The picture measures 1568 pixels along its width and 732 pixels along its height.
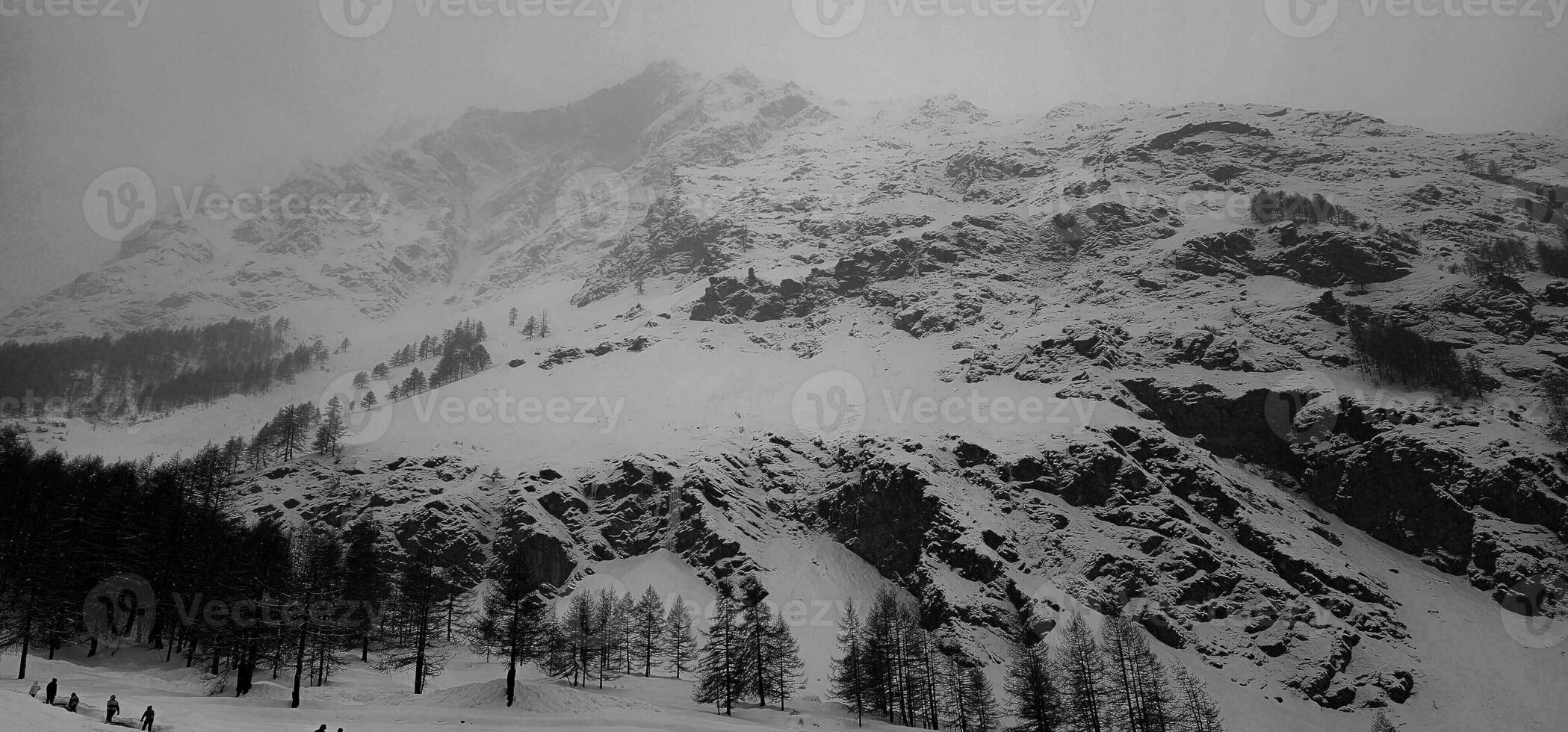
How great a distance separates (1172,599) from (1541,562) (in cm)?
3526

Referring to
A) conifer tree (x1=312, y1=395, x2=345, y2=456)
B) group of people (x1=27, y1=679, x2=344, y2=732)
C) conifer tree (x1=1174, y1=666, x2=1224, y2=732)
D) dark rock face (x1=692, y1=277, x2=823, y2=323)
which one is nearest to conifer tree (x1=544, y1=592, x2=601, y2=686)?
group of people (x1=27, y1=679, x2=344, y2=732)

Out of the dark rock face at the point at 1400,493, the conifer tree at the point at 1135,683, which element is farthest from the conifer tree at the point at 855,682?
the dark rock face at the point at 1400,493

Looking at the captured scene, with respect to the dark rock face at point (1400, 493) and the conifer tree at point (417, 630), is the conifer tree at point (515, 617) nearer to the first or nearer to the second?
the conifer tree at point (417, 630)

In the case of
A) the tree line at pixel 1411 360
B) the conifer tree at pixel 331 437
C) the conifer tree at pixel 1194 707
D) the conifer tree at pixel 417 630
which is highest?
the tree line at pixel 1411 360

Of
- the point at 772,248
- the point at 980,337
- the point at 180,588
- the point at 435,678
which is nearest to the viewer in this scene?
the point at 180,588

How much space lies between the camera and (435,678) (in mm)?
57594

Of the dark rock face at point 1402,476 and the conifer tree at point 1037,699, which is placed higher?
the dark rock face at point 1402,476

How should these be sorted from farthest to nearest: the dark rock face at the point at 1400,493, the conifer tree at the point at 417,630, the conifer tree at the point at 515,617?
the dark rock face at the point at 1400,493, the conifer tree at the point at 417,630, the conifer tree at the point at 515,617

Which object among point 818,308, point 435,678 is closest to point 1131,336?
point 818,308

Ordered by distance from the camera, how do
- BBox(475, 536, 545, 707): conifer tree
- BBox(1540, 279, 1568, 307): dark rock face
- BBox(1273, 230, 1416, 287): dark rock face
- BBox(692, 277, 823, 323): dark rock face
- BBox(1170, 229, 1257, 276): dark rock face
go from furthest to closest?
BBox(692, 277, 823, 323): dark rock face, BBox(1170, 229, 1257, 276): dark rock face, BBox(1273, 230, 1416, 287): dark rock face, BBox(1540, 279, 1568, 307): dark rock face, BBox(475, 536, 545, 707): conifer tree

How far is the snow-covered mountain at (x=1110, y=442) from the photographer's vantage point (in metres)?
71.8

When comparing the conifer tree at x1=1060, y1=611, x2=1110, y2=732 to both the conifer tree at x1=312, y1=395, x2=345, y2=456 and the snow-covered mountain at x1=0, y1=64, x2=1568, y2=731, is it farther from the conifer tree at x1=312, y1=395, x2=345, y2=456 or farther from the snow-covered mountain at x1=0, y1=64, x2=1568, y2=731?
the conifer tree at x1=312, y1=395, x2=345, y2=456

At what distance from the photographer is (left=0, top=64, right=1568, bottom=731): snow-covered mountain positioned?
71812mm

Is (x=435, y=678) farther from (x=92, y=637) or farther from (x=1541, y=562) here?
(x=1541, y=562)
